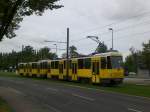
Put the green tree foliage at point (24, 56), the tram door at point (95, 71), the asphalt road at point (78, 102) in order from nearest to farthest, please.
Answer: the asphalt road at point (78, 102)
the tram door at point (95, 71)
the green tree foliage at point (24, 56)

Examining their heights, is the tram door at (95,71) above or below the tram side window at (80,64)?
below

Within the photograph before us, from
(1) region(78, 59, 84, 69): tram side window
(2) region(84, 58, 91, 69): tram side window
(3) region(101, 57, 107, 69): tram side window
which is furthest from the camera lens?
(1) region(78, 59, 84, 69): tram side window

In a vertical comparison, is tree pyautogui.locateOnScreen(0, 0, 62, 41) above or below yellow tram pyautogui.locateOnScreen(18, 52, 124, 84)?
above

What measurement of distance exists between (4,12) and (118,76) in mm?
21787

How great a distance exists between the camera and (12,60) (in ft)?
573

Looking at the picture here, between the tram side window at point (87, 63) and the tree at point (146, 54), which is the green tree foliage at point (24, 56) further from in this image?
the tram side window at point (87, 63)

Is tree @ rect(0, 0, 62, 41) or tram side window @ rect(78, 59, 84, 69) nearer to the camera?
tree @ rect(0, 0, 62, 41)

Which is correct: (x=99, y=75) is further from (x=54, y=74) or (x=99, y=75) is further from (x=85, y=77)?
(x=54, y=74)

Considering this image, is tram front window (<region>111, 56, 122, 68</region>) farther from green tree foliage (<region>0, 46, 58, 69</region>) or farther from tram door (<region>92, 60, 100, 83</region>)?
green tree foliage (<region>0, 46, 58, 69</region>)

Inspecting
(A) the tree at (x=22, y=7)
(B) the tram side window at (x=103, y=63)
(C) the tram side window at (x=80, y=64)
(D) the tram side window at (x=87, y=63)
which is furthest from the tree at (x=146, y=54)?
(A) the tree at (x=22, y=7)

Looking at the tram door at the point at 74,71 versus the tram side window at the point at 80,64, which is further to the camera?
the tram door at the point at 74,71

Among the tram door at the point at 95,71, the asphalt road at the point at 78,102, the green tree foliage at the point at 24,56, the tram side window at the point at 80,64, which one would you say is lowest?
the asphalt road at the point at 78,102

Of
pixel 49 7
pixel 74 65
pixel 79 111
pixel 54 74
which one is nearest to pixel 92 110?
pixel 79 111

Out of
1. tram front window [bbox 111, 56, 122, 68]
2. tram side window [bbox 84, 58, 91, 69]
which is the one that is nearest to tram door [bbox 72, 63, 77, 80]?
tram side window [bbox 84, 58, 91, 69]
